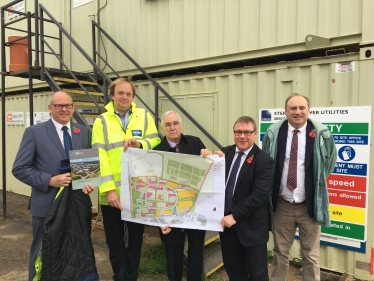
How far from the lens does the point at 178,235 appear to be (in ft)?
9.23

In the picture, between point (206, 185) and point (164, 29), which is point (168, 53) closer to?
point (164, 29)

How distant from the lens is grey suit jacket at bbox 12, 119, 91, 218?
2.61m

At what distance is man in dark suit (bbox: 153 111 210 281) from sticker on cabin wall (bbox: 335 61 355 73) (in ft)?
6.49

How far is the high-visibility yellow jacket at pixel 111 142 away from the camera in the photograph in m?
2.72

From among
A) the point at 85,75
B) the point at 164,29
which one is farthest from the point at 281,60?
the point at 85,75

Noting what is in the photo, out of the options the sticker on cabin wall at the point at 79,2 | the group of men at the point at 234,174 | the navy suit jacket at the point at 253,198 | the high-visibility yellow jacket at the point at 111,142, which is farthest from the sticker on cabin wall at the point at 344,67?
the sticker on cabin wall at the point at 79,2

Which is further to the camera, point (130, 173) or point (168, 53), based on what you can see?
point (168, 53)

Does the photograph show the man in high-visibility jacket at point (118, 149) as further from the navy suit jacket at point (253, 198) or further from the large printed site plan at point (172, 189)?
the navy suit jacket at point (253, 198)

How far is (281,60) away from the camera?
4.24 meters

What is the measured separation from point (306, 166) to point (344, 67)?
1.61 meters

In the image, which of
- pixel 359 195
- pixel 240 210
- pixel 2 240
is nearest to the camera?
pixel 240 210

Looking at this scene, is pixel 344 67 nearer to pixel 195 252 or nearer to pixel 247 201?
pixel 247 201

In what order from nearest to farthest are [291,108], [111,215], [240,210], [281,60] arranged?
1. [240,210]
2. [291,108]
3. [111,215]
4. [281,60]

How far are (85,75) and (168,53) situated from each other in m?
1.73
